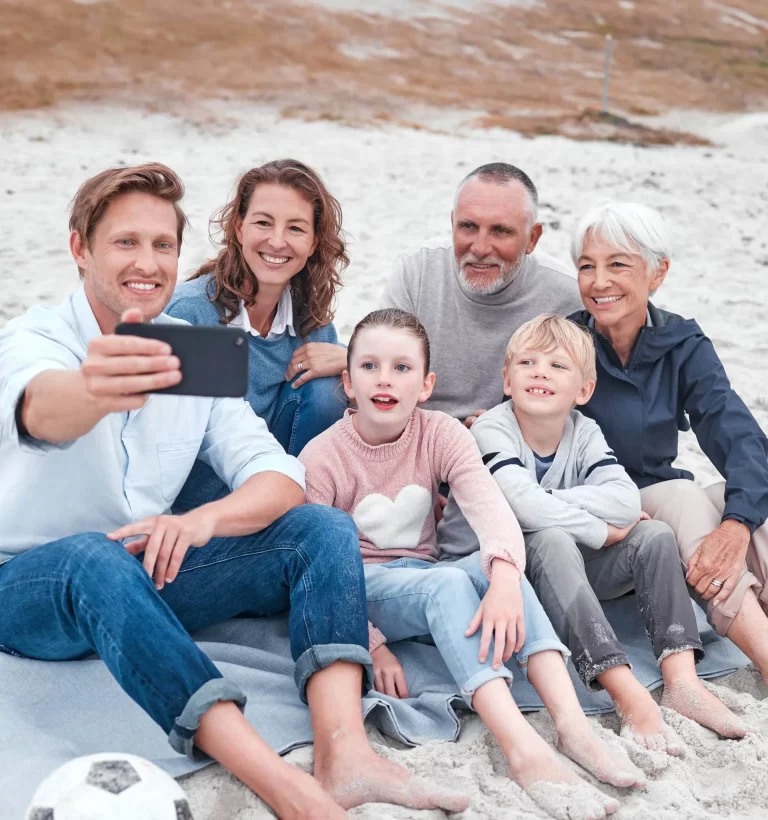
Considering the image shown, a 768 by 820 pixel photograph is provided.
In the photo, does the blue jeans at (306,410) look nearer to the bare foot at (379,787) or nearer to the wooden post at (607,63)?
the bare foot at (379,787)

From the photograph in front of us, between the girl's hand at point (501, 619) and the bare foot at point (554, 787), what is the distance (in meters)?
0.18

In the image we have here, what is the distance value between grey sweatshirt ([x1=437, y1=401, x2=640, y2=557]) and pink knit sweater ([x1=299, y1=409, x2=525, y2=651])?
72 mm

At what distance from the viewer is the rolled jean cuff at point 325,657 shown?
1714 millimetres

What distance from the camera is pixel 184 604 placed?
194 cm

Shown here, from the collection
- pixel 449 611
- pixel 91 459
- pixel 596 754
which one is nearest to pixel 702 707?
pixel 596 754

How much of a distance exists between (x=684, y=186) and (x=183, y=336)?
256 inches

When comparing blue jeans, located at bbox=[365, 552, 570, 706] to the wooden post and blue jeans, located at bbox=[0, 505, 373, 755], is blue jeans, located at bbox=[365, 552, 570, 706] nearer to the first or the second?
blue jeans, located at bbox=[0, 505, 373, 755]

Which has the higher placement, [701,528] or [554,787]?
[701,528]

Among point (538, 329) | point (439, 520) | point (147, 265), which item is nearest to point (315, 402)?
point (439, 520)

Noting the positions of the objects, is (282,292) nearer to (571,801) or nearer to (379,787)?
(379,787)

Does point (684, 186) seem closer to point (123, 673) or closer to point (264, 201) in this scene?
point (264, 201)

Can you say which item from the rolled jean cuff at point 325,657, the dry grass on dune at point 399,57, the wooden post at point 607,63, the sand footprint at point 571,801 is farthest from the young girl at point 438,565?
the wooden post at point 607,63

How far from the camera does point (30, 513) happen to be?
1802 millimetres

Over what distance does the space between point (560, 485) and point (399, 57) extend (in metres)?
8.90
